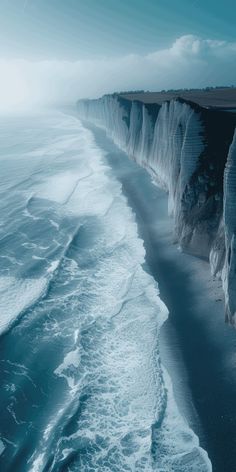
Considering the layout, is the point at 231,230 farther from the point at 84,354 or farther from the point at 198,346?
the point at 84,354

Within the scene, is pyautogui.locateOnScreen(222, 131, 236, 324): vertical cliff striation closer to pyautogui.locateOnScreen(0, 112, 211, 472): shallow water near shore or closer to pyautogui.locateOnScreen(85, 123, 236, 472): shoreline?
pyautogui.locateOnScreen(85, 123, 236, 472): shoreline

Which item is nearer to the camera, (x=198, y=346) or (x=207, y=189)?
(x=198, y=346)

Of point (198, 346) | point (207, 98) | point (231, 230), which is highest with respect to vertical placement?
point (207, 98)

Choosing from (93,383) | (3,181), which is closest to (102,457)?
(93,383)

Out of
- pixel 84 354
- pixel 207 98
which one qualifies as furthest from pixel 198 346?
pixel 207 98

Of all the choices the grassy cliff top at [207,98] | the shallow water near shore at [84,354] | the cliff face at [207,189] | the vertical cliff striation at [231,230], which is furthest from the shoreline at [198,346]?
the grassy cliff top at [207,98]

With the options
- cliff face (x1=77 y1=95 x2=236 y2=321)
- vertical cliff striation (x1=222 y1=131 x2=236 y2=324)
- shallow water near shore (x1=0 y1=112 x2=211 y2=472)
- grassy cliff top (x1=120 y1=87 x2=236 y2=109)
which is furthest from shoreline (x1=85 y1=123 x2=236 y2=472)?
grassy cliff top (x1=120 y1=87 x2=236 y2=109)

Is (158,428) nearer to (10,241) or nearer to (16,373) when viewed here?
(16,373)
